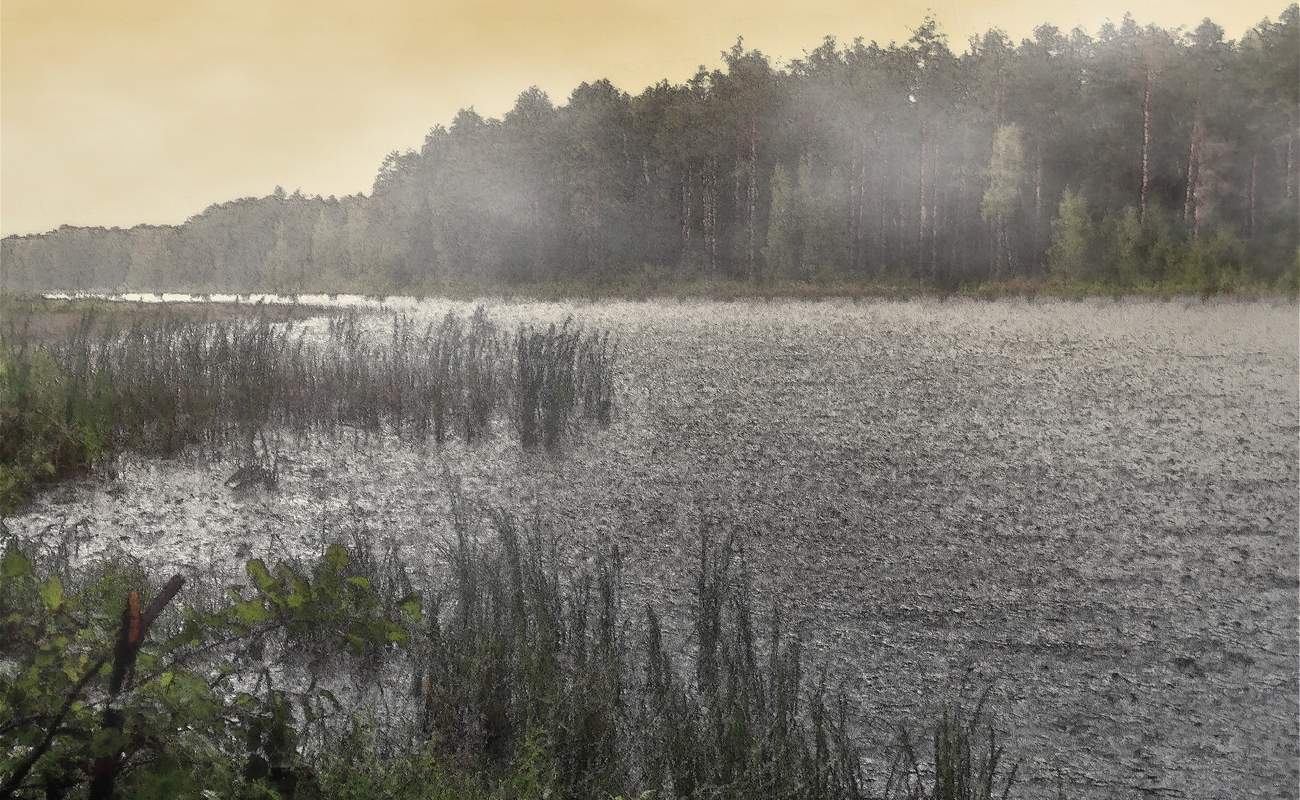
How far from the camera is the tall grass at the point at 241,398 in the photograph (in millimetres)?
5012

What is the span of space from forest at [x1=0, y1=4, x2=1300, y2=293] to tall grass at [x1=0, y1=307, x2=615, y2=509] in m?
14.7

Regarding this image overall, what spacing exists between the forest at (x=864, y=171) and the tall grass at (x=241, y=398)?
578 inches

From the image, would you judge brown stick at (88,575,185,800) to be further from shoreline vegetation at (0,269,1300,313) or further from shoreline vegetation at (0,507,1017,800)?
shoreline vegetation at (0,269,1300,313)

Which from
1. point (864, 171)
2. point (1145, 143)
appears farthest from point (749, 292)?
point (1145, 143)

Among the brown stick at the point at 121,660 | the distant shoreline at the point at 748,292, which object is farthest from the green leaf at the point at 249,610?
the distant shoreline at the point at 748,292

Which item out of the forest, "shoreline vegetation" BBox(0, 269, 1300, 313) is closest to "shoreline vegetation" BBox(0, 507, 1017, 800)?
"shoreline vegetation" BBox(0, 269, 1300, 313)

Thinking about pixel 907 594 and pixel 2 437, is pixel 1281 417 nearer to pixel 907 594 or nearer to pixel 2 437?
pixel 907 594

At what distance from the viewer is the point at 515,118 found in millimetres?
28172

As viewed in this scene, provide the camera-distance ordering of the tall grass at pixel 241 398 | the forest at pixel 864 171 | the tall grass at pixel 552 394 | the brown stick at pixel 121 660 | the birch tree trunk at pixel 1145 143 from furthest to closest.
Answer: the birch tree trunk at pixel 1145 143
the forest at pixel 864 171
the tall grass at pixel 552 394
the tall grass at pixel 241 398
the brown stick at pixel 121 660

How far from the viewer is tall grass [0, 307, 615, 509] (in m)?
5.01

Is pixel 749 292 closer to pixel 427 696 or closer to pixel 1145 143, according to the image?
pixel 1145 143

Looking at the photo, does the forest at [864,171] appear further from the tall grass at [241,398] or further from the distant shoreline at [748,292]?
the tall grass at [241,398]

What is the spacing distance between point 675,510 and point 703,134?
22.9 metres

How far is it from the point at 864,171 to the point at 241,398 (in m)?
21.9
